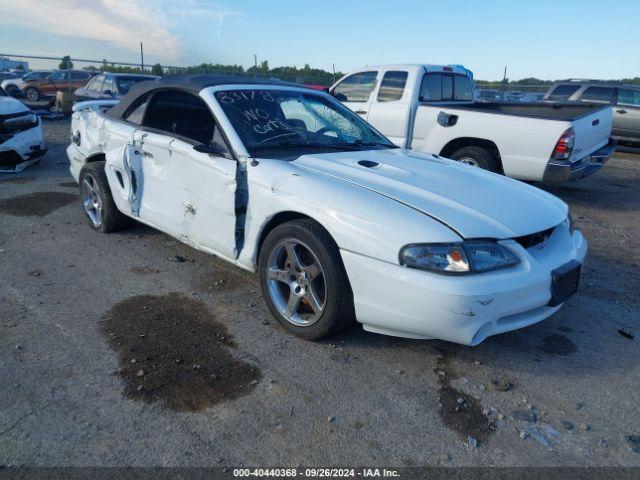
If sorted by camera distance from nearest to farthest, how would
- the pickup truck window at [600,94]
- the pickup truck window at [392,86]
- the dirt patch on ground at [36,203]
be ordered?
the dirt patch on ground at [36,203] < the pickup truck window at [392,86] < the pickup truck window at [600,94]

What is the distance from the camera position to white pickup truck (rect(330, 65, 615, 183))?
6.68 m

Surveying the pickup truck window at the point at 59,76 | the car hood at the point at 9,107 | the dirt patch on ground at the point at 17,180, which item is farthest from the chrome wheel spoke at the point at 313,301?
the pickup truck window at the point at 59,76

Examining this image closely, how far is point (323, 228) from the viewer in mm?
3166

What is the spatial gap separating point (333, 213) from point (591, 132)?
215 inches

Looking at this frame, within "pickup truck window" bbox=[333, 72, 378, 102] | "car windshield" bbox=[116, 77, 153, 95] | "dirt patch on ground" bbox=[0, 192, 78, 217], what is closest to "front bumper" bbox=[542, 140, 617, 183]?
"pickup truck window" bbox=[333, 72, 378, 102]

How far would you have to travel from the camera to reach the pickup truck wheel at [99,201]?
16.4ft

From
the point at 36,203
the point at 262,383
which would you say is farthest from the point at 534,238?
the point at 36,203

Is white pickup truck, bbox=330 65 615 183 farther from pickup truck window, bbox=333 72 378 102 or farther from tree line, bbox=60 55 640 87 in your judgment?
tree line, bbox=60 55 640 87

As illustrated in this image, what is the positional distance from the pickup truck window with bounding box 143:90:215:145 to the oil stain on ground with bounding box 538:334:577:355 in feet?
9.08

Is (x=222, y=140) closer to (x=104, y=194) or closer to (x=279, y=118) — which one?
(x=279, y=118)

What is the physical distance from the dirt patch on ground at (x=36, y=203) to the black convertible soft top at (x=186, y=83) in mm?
1825

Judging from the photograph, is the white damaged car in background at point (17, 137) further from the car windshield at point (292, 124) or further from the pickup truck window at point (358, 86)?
the car windshield at point (292, 124)

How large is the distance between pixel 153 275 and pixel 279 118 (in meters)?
1.65

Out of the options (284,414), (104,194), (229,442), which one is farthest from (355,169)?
(104,194)
